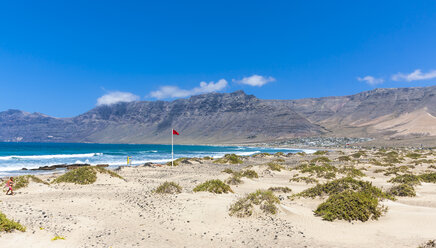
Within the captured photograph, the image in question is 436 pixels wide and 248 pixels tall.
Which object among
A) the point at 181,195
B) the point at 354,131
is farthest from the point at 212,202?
the point at 354,131

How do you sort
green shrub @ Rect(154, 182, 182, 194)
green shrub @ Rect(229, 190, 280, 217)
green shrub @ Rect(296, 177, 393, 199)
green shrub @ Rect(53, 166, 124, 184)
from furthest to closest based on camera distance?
green shrub @ Rect(53, 166, 124, 184) → green shrub @ Rect(154, 182, 182, 194) → green shrub @ Rect(296, 177, 393, 199) → green shrub @ Rect(229, 190, 280, 217)

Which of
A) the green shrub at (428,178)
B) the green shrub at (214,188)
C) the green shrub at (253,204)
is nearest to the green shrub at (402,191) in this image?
the green shrub at (428,178)

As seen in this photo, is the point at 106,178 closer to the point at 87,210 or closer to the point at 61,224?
the point at 87,210

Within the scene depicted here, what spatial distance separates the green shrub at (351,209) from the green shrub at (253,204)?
1.66 meters

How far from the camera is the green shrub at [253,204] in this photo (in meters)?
9.42

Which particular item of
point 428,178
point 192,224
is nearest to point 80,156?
point 192,224

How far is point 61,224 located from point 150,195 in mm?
4873

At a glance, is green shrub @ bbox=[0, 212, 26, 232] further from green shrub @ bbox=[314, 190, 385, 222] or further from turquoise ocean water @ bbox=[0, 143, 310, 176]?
turquoise ocean water @ bbox=[0, 143, 310, 176]

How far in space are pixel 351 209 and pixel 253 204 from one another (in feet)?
10.8

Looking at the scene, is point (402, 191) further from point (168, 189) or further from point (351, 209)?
point (168, 189)

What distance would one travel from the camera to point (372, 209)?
895 cm

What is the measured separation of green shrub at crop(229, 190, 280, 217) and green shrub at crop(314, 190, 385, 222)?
1.66 m

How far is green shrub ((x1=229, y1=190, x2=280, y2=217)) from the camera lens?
30.9ft

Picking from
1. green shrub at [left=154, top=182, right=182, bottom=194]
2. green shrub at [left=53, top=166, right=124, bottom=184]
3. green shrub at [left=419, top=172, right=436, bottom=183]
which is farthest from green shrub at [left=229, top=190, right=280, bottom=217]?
green shrub at [left=419, top=172, right=436, bottom=183]
